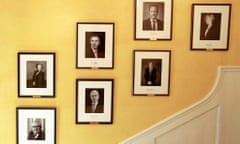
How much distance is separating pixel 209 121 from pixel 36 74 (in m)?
1.43

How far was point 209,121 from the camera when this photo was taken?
2.80 meters

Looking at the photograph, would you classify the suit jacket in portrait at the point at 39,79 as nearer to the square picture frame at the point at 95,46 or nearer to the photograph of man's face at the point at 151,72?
the square picture frame at the point at 95,46

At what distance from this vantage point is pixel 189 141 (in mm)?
2803

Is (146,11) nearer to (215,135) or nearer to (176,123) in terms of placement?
(176,123)

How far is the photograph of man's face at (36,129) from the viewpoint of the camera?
2707 millimetres

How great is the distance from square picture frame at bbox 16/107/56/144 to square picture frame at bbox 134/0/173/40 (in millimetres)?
924

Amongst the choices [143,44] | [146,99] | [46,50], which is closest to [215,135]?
[146,99]

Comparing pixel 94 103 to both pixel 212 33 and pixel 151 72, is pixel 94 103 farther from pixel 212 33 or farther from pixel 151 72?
pixel 212 33

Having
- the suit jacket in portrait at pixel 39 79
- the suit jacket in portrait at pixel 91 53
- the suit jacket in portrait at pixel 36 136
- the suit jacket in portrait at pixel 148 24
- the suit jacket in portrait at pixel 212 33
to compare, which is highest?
the suit jacket in portrait at pixel 148 24

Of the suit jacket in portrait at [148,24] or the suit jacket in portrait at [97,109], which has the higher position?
the suit jacket in portrait at [148,24]

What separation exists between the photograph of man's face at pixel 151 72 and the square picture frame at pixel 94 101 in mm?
260

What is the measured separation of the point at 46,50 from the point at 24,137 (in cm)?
71

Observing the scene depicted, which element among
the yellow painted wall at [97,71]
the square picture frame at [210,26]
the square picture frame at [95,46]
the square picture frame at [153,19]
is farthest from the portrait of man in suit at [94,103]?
the square picture frame at [210,26]

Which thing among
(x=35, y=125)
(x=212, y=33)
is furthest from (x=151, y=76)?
(x=35, y=125)
